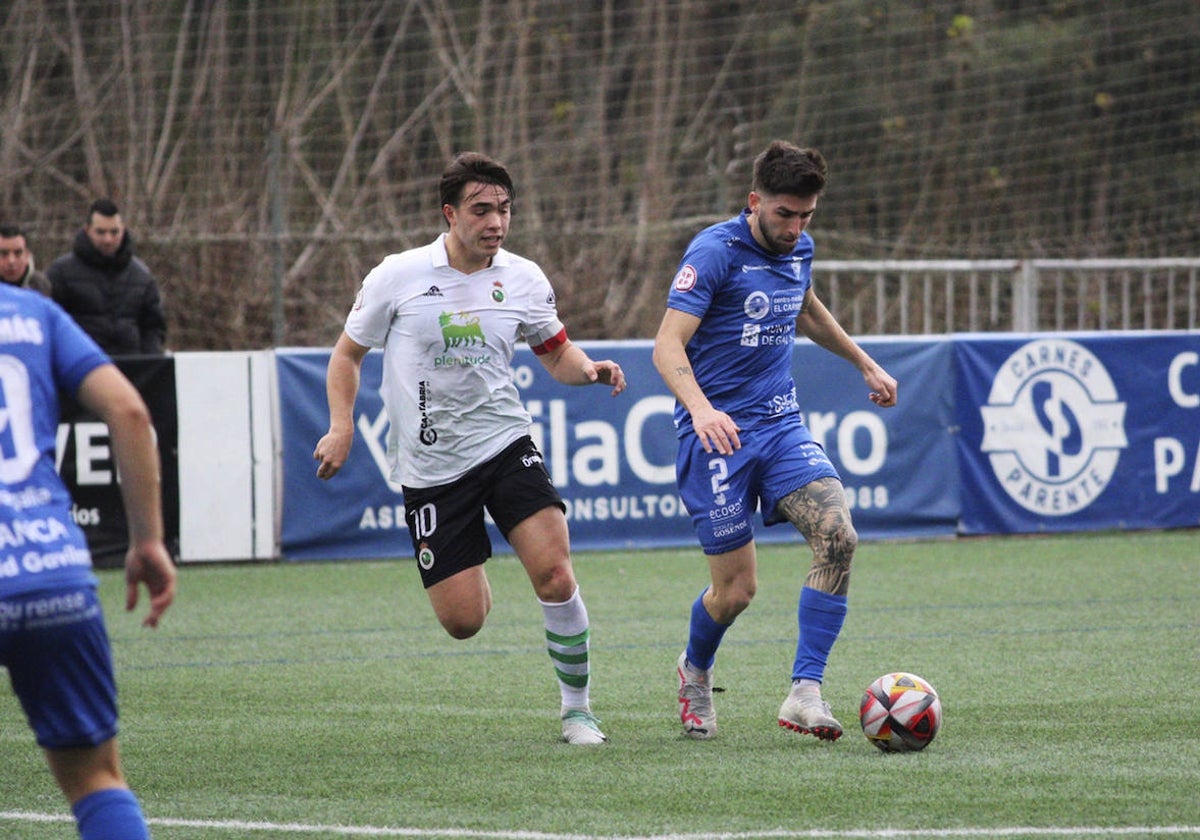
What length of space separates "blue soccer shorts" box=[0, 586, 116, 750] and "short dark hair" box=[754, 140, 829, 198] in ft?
10.5

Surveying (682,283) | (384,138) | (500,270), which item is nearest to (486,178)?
(500,270)

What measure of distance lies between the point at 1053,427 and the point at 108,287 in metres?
7.02

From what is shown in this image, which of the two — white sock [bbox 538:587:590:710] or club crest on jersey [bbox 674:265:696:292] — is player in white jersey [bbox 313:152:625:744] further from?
club crest on jersey [bbox 674:265:696:292]

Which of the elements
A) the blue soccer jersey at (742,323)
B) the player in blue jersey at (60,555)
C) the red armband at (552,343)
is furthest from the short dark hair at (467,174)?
the player in blue jersey at (60,555)

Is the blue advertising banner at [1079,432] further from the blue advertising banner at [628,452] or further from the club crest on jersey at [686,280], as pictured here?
the club crest on jersey at [686,280]

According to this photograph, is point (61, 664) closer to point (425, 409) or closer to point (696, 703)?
point (425, 409)

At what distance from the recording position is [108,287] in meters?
11.6

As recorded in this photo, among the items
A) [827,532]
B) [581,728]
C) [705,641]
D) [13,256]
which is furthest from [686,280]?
[13,256]

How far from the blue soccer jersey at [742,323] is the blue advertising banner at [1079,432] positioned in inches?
272

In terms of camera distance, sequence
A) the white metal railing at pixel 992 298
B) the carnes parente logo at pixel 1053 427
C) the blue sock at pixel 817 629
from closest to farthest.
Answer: the blue sock at pixel 817 629, the carnes parente logo at pixel 1053 427, the white metal railing at pixel 992 298

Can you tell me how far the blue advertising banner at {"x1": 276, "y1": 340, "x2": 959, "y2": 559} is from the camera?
1201 cm

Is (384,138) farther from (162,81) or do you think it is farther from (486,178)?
(486,178)

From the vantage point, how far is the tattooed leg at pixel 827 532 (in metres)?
5.73

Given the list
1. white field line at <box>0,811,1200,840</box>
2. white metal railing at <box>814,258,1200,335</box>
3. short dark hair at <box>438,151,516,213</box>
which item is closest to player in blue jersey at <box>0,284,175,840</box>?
white field line at <box>0,811,1200,840</box>
